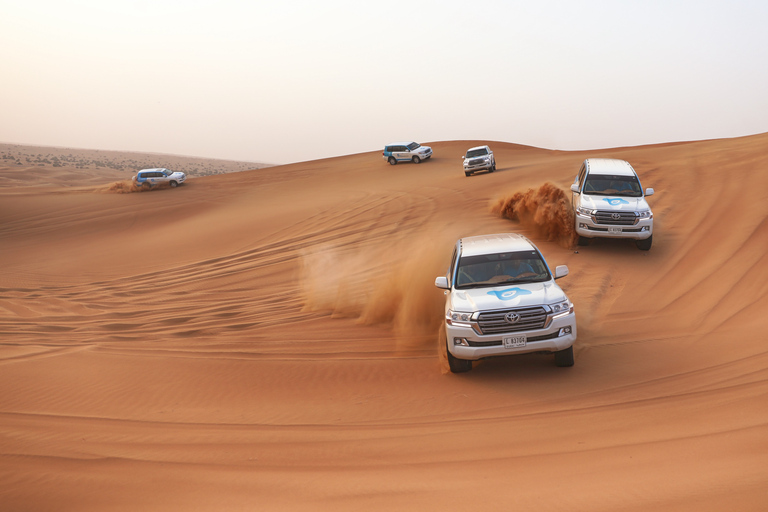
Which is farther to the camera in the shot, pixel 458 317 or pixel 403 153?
pixel 403 153

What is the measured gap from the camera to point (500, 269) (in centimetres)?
934

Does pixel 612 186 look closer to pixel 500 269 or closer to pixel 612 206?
pixel 612 206

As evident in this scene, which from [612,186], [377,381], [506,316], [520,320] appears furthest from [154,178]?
[520,320]

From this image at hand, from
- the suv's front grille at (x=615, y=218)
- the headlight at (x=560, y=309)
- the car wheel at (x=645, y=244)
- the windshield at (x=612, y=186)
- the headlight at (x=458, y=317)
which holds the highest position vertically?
the windshield at (x=612, y=186)

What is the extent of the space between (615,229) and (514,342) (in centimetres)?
804

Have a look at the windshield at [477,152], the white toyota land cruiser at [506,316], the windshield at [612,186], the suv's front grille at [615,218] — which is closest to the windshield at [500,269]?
the white toyota land cruiser at [506,316]

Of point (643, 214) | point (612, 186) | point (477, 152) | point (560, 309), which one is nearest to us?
point (560, 309)

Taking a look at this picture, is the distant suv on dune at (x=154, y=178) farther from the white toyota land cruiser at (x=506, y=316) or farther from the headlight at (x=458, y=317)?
the headlight at (x=458, y=317)

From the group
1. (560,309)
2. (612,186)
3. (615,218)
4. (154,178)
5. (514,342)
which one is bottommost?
(154,178)

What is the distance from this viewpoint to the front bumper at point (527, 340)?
26.5ft

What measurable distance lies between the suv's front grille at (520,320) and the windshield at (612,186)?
862 cm

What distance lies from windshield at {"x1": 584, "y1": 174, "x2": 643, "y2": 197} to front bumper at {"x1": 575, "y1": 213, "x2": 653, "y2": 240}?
921 mm

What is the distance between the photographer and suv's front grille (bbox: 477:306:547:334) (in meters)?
8.09

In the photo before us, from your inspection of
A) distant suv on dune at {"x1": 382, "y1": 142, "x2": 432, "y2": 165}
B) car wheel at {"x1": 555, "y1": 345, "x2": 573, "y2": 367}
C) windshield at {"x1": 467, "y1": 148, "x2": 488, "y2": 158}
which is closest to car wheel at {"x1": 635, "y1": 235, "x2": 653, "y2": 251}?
car wheel at {"x1": 555, "y1": 345, "x2": 573, "y2": 367}
